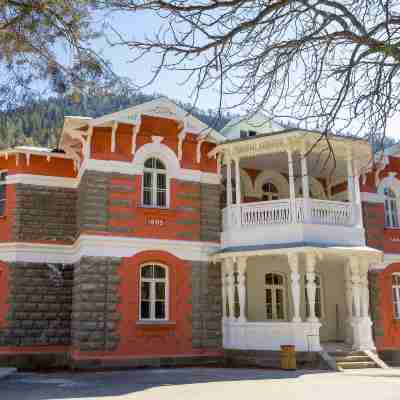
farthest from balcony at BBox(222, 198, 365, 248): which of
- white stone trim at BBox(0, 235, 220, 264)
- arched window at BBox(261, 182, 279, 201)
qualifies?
arched window at BBox(261, 182, 279, 201)

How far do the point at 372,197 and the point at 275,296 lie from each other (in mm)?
5620

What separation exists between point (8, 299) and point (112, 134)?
248 inches

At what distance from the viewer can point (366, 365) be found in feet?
53.2

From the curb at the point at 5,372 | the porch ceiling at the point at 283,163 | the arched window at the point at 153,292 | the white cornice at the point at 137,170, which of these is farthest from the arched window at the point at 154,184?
the curb at the point at 5,372

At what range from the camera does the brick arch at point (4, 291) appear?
17297 millimetres

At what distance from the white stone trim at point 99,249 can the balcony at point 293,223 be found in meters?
1.12

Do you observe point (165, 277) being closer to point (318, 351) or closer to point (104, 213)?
point (104, 213)

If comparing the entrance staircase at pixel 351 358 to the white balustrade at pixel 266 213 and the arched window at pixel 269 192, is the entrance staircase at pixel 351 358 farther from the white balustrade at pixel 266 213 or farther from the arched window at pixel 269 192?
the arched window at pixel 269 192

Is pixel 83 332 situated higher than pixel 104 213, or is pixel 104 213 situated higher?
pixel 104 213

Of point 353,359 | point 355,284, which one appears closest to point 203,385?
point 353,359

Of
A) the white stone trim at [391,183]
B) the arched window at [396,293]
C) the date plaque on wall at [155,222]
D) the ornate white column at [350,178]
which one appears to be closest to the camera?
the date plaque on wall at [155,222]

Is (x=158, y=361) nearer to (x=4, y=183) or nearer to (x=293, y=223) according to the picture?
(x=293, y=223)

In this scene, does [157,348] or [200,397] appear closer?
[200,397]

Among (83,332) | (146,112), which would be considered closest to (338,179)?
(146,112)
